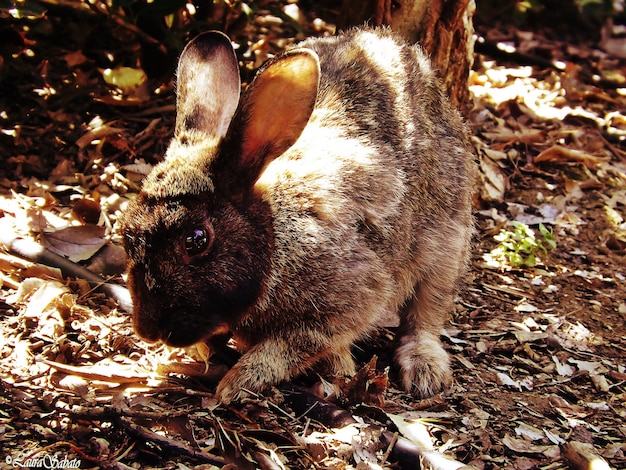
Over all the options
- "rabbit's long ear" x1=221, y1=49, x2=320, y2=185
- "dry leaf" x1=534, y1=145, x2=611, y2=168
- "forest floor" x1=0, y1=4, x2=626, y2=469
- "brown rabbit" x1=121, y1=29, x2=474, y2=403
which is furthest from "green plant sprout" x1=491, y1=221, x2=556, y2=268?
"rabbit's long ear" x1=221, y1=49, x2=320, y2=185

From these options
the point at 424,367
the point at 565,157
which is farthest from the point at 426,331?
the point at 565,157

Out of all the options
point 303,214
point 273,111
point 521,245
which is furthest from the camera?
point 521,245

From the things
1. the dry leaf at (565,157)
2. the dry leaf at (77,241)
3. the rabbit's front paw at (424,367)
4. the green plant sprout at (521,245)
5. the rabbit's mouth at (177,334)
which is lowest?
the rabbit's front paw at (424,367)

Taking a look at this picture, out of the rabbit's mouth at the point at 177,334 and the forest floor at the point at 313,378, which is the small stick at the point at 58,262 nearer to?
the forest floor at the point at 313,378

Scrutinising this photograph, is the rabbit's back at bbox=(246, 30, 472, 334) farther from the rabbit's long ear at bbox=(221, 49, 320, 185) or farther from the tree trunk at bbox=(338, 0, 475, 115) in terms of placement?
the tree trunk at bbox=(338, 0, 475, 115)

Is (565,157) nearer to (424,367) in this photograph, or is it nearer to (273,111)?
(424,367)

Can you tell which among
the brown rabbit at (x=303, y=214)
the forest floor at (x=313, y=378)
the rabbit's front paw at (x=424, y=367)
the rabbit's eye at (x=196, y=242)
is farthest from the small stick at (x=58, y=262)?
the rabbit's front paw at (x=424, y=367)
